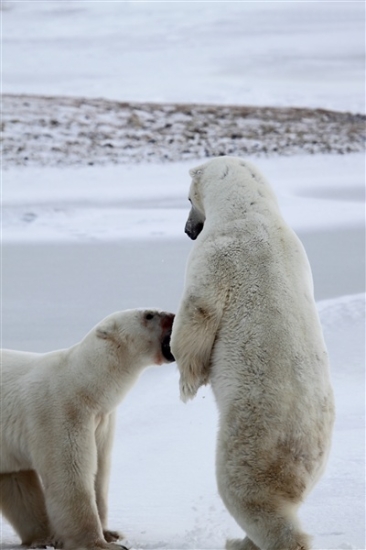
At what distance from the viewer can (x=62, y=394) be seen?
3.38 metres

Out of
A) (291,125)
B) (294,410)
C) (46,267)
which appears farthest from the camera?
→ (291,125)

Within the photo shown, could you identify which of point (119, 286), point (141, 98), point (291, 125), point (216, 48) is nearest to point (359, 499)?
point (119, 286)

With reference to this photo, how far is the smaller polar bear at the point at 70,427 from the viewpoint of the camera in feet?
10.8

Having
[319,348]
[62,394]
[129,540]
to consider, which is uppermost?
[319,348]

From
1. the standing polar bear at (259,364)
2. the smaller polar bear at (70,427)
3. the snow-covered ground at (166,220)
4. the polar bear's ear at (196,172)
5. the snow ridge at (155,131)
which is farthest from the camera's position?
the snow ridge at (155,131)

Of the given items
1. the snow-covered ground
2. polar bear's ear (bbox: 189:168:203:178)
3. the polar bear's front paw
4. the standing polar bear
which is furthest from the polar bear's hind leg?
polar bear's ear (bbox: 189:168:203:178)

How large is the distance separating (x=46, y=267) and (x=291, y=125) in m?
7.74

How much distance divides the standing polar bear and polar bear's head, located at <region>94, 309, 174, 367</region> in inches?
25.0

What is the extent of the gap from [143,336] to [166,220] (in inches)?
Result: 213

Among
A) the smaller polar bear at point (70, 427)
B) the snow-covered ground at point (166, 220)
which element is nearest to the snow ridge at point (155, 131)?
the snow-covered ground at point (166, 220)

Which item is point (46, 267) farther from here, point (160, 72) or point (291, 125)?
point (160, 72)

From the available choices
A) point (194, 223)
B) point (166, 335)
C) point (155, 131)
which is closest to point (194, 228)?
point (194, 223)

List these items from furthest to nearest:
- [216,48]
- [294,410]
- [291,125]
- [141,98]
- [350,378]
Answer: [216,48] < [141,98] < [291,125] < [350,378] < [294,410]

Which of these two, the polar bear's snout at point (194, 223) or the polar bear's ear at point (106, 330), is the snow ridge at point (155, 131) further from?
the polar bear's snout at point (194, 223)
